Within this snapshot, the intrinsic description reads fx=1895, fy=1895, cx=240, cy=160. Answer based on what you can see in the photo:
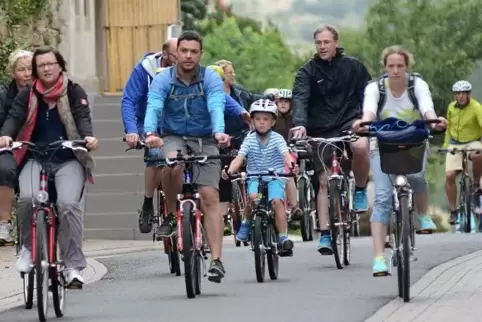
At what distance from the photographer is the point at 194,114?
1432 cm

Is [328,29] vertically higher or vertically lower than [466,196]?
higher

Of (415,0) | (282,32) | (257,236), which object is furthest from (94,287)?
(282,32)

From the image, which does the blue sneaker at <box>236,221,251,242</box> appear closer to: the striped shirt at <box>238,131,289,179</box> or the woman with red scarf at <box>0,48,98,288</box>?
the striped shirt at <box>238,131,289,179</box>

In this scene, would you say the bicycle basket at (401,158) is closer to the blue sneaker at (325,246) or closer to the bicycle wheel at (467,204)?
the blue sneaker at (325,246)

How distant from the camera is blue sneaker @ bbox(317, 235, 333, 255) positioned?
16625 millimetres

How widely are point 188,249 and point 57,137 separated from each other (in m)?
1.35

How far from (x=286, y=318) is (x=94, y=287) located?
12.7ft

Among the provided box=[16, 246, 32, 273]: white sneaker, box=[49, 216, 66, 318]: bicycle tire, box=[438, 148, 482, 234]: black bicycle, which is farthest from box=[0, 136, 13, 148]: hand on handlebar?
box=[438, 148, 482, 234]: black bicycle

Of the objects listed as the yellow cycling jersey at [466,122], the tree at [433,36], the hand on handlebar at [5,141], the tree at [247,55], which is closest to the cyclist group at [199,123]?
the hand on handlebar at [5,141]

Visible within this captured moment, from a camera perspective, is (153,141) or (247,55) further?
(247,55)

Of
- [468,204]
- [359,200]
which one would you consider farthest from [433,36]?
[359,200]

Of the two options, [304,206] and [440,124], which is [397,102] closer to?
[440,124]

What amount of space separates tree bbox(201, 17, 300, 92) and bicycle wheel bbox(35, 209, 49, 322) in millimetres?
89899

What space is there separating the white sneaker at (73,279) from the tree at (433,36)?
79177 mm
